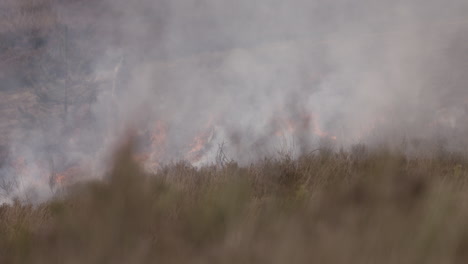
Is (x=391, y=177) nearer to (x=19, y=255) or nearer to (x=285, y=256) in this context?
(x=285, y=256)

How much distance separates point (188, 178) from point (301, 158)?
133 cm

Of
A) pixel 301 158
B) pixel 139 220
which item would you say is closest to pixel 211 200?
pixel 139 220

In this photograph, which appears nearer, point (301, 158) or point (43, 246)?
point (43, 246)

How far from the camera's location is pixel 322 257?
1571 mm

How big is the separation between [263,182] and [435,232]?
2290 millimetres

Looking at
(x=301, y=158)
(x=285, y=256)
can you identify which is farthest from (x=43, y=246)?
(x=301, y=158)

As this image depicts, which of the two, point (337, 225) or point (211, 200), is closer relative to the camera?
point (337, 225)

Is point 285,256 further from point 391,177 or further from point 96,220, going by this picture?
point 96,220

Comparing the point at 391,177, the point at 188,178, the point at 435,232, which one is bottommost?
the point at 188,178

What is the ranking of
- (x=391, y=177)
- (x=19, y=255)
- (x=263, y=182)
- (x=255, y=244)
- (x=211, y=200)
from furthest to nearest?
(x=263, y=182), (x=211, y=200), (x=19, y=255), (x=391, y=177), (x=255, y=244)

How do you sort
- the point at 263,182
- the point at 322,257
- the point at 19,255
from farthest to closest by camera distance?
1. the point at 263,182
2. the point at 19,255
3. the point at 322,257

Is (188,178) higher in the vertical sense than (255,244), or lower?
lower

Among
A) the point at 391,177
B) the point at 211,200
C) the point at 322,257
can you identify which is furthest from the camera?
the point at 211,200

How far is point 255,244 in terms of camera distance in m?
1.78
